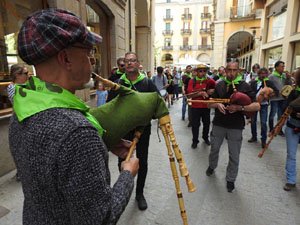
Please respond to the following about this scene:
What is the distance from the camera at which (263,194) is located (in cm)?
307

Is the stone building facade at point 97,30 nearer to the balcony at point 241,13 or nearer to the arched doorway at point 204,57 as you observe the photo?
the balcony at point 241,13

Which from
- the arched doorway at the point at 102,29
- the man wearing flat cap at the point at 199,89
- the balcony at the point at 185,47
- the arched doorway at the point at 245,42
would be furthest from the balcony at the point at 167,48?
the man wearing flat cap at the point at 199,89

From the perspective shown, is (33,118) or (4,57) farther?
(4,57)

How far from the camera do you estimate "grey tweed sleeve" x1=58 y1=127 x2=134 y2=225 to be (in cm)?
75

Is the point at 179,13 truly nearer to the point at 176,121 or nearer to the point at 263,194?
the point at 176,121

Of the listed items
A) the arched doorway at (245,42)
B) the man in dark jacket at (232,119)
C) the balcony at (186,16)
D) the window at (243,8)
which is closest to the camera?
the man in dark jacket at (232,119)

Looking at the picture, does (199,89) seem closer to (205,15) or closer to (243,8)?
(243,8)

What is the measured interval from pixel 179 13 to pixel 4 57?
1966 inches

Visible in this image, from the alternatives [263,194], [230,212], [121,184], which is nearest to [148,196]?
[230,212]

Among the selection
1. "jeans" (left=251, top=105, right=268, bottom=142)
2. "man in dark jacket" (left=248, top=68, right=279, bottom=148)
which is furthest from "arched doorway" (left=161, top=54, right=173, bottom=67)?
"jeans" (left=251, top=105, right=268, bottom=142)

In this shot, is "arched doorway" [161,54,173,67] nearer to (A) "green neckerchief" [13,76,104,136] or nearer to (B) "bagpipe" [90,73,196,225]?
(B) "bagpipe" [90,73,196,225]

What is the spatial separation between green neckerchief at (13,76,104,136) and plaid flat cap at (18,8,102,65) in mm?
114

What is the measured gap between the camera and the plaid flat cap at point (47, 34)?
795 mm

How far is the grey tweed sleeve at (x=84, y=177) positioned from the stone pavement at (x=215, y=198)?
198 cm
